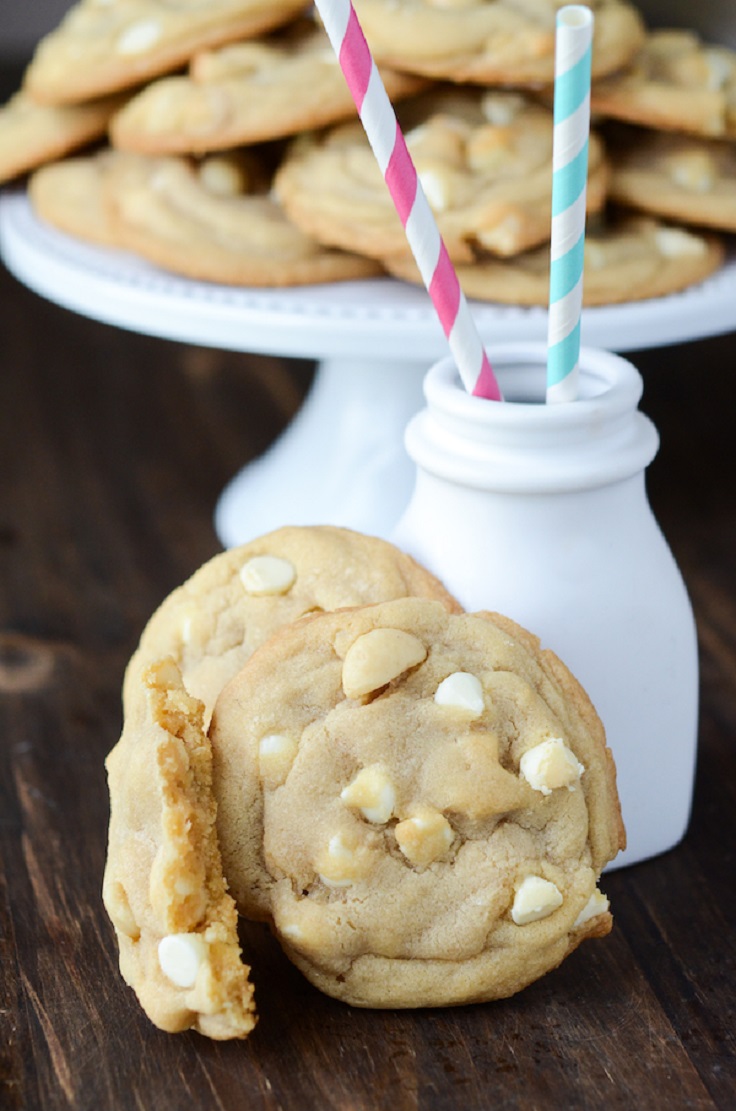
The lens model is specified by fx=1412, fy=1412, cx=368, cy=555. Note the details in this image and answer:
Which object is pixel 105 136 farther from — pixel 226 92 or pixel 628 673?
pixel 628 673

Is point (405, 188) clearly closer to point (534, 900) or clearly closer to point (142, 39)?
point (534, 900)

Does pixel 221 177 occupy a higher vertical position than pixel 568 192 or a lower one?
lower

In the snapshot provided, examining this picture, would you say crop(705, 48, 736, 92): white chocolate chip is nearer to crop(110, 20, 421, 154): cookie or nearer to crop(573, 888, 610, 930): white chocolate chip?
crop(110, 20, 421, 154): cookie

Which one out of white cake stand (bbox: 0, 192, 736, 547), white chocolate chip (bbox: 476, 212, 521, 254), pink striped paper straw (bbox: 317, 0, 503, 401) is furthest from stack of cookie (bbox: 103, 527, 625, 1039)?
white chocolate chip (bbox: 476, 212, 521, 254)

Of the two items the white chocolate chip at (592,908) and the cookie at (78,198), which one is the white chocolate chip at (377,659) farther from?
the cookie at (78,198)

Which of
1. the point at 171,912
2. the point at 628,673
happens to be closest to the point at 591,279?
the point at 628,673

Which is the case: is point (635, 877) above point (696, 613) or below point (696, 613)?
above

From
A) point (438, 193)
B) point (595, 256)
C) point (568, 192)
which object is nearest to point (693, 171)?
point (595, 256)
